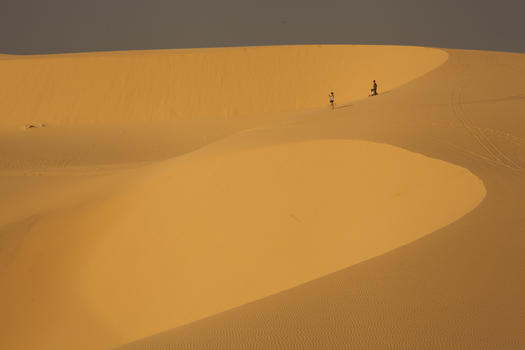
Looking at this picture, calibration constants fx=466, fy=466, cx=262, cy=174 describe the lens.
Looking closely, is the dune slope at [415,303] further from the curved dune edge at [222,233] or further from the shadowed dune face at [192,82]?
the shadowed dune face at [192,82]

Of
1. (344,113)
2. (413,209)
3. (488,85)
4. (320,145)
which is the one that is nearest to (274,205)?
(320,145)

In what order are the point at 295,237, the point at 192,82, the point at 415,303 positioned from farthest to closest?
the point at 192,82
the point at 295,237
the point at 415,303

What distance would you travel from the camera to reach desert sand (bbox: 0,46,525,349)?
106 inches

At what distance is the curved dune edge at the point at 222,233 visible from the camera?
5527mm

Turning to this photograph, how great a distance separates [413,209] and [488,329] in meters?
2.95

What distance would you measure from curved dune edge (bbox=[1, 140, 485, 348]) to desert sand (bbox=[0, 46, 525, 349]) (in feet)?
0.09

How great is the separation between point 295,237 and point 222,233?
1.30 m

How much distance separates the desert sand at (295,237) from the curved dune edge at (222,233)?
3cm

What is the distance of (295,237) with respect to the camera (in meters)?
6.19

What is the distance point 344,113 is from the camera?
11898mm

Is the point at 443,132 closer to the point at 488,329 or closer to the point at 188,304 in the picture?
the point at 188,304

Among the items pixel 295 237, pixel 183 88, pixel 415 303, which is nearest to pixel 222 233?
pixel 295 237

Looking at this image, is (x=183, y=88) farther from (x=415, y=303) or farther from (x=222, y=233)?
(x=415, y=303)

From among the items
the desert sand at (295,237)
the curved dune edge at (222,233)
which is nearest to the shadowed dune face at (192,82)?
the desert sand at (295,237)
